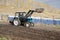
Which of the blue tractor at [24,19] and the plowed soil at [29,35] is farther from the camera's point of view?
the blue tractor at [24,19]

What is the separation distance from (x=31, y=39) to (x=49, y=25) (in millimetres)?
14305

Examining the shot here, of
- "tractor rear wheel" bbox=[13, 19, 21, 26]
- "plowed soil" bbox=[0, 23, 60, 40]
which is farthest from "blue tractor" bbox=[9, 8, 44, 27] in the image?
"plowed soil" bbox=[0, 23, 60, 40]

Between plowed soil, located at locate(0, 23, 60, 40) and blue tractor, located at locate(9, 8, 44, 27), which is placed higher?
blue tractor, located at locate(9, 8, 44, 27)

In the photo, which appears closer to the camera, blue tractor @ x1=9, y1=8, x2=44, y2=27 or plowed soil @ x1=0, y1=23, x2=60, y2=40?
plowed soil @ x1=0, y1=23, x2=60, y2=40

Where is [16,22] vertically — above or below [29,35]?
above

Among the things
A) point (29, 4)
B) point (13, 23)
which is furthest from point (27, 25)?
point (29, 4)

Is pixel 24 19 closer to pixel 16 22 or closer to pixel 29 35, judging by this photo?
pixel 16 22

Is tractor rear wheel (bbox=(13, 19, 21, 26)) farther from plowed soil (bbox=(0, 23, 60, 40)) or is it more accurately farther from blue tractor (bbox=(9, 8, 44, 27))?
plowed soil (bbox=(0, 23, 60, 40))

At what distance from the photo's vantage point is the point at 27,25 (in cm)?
2794

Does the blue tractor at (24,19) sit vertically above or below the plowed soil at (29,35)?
above

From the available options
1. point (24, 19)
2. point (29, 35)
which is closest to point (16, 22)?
point (24, 19)

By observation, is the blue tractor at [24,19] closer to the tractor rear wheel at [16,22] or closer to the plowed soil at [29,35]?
the tractor rear wheel at [16,22]

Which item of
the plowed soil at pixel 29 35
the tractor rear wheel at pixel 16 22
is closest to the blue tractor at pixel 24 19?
the tractor rear wheel at pixel 16 22

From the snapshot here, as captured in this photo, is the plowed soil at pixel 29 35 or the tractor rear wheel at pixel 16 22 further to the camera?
the tractor rear wheel at pixel 16 22
